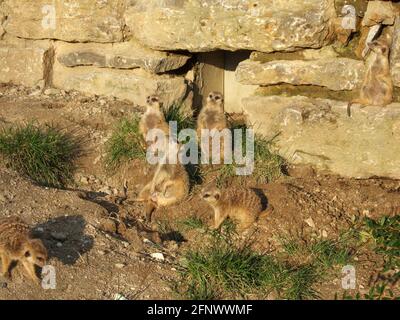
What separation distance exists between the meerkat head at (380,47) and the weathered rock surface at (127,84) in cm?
209

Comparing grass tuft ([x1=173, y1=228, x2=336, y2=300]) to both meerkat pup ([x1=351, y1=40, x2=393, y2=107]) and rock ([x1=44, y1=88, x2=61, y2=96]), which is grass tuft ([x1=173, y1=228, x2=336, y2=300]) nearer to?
meerkat pup ([x1=351, y1=40, x2=393, y2=107])

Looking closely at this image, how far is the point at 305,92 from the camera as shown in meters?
6.72

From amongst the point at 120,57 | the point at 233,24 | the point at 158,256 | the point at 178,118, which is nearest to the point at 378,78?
the point at 233,24

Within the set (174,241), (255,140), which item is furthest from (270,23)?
(174,241)

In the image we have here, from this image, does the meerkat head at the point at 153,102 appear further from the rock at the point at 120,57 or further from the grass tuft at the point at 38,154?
the grass tuft at the point at 38,154

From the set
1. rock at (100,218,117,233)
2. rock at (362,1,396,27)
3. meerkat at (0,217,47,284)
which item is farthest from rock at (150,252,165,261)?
rock at (362,1,396,27)

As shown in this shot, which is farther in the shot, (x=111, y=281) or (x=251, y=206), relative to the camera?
(x=251, y=206)

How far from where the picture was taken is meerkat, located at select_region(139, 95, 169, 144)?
21.9 ft

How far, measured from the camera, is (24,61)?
7.82 m

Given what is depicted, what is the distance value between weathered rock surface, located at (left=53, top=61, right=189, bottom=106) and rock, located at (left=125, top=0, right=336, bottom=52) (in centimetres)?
40

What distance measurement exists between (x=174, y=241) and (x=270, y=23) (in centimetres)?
221

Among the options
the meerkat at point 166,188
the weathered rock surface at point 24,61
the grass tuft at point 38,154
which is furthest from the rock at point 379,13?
the weathered rock surface at point 24,61

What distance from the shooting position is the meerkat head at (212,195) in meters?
5.83

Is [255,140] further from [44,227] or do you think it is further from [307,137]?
[44,227]
